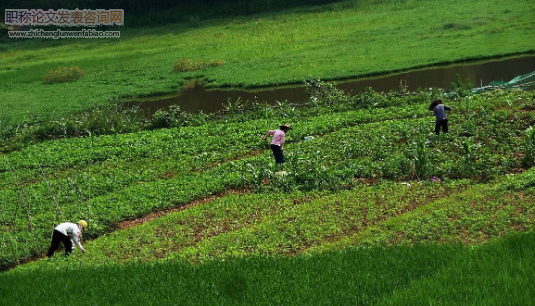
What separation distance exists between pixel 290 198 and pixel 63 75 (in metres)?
37.8

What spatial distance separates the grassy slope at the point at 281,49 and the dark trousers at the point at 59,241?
1016 inches

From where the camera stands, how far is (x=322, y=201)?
23359 mm

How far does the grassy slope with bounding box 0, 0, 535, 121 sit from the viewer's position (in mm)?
48719

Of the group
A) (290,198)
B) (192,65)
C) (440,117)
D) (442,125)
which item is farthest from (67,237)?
(192,65)

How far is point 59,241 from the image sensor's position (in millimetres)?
21797

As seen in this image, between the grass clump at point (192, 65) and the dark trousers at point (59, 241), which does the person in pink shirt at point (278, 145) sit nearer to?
the dark trousers at point (59, 241)

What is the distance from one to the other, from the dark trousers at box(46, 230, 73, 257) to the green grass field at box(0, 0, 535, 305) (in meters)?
0.35

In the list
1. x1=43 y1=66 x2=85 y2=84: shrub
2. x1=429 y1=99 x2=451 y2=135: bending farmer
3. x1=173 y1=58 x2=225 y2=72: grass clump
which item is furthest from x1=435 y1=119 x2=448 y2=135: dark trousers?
x1=43 y1=66 x2=85 y2=84: shrub

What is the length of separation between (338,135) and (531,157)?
26.8 feet

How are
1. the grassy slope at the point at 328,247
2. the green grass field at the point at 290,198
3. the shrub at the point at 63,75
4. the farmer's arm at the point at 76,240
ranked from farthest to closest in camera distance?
the shrub at the point at 63,75 → the farmer's arm at the point at 76,240 → the green grass field at the point at 290,198 → the grassy slope at the point at 328,247

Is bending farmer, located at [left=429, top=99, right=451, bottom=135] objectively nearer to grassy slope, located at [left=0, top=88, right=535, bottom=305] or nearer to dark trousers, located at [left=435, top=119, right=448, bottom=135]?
dark trousers, located at [left=435, top=119, right=448, bottom=135]

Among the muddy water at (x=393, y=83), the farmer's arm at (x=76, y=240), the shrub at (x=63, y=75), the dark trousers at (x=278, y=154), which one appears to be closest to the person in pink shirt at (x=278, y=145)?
the dark trousers at (x=278, y=154)

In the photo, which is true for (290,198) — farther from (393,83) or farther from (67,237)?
(393,83)

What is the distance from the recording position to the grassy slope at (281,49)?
4872cm
